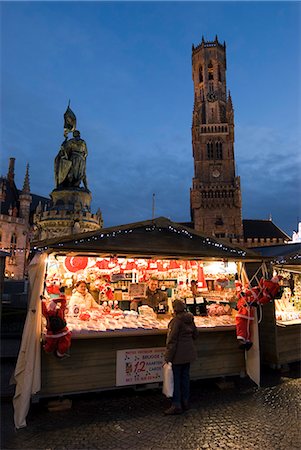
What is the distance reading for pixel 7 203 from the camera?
1873 inches

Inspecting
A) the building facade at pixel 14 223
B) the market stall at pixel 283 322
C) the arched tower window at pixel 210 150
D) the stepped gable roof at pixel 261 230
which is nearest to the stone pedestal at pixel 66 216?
the market stall at pixel 283 322

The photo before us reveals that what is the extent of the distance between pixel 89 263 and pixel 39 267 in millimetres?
1665

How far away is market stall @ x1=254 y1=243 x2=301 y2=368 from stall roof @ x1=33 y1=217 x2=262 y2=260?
133 cm

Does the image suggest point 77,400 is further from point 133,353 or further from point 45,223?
point 45,223

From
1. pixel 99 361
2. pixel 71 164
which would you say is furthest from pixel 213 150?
pixel 99 361

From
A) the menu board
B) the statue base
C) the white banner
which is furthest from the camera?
the statue base

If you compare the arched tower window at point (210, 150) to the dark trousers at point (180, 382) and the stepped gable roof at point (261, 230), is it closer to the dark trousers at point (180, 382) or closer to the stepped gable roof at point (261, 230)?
the stepped gable roof at point (261, 230)

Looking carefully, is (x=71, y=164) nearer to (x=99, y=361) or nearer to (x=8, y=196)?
(x=99, y=361)

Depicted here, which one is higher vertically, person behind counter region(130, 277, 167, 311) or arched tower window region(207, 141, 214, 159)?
arched tower window region(207, 141, 214, 159)

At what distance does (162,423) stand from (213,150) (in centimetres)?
6342

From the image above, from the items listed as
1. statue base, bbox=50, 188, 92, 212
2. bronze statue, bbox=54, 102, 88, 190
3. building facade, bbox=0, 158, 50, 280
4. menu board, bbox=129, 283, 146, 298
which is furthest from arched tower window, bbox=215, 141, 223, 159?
menu board, bbox=129, 283, 146, 298

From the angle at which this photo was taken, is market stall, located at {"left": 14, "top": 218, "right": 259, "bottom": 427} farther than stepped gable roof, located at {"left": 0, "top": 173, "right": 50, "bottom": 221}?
No

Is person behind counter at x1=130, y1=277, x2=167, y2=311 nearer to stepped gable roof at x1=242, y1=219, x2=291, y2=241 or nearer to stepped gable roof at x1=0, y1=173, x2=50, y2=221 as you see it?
stepped gable roof at x1=0, y1=173, x2=50, y2=221

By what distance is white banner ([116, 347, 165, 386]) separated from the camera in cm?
535
